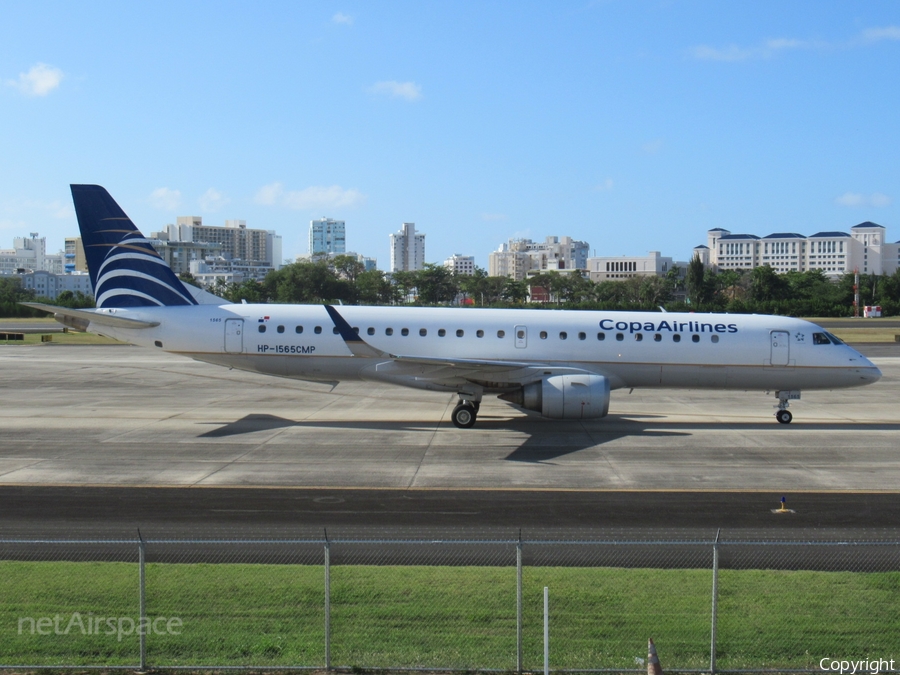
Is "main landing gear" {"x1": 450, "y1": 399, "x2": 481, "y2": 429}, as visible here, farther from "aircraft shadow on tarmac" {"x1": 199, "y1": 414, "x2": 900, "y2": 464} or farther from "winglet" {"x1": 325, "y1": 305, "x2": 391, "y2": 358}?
"winglet" {"x1": 325, "y1": 305, "x2": 391, "y2": 358}

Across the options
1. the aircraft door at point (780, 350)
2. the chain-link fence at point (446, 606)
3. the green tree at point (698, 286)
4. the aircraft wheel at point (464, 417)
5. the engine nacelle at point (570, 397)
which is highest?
the green tree at point (698, 286)

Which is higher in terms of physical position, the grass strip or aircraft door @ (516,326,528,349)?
aircraft door @ (516,326,528,349)

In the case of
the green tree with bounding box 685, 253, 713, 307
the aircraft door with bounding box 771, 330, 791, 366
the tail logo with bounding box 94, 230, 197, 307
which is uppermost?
the green tree with bounding box 685, 253, 713, 307

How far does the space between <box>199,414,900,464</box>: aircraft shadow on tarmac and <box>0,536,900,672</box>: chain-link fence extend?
9818 millimetres

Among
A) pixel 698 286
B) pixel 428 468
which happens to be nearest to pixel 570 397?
pixel 428 468

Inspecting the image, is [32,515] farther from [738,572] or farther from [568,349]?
[568,349]

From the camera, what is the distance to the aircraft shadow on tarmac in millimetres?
22531

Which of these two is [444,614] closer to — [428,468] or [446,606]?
[446,606]

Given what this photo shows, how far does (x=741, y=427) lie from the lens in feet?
80.1

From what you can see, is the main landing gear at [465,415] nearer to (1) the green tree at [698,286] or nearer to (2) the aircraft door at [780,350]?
(2) the aircraft door at [780,350]

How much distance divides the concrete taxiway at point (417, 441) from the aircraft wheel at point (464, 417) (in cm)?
32

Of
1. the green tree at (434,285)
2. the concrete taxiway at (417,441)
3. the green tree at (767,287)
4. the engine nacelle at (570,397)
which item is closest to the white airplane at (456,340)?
the engine nacelle at (570,397)

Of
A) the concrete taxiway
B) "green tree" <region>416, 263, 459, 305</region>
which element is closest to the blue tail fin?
the concrete taxiway

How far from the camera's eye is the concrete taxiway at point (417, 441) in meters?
17.5
